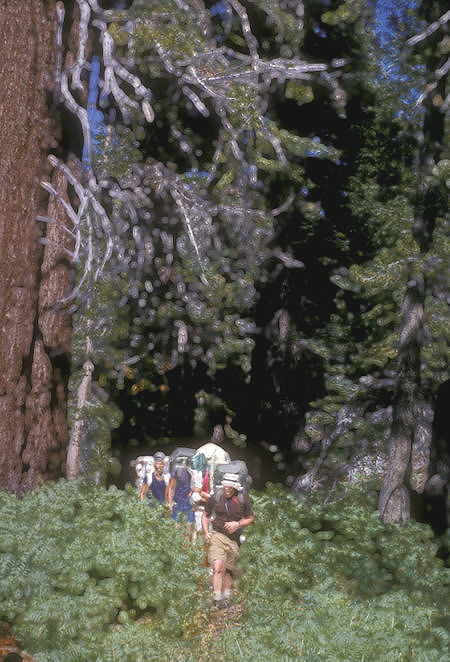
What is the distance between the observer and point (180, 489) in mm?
7855

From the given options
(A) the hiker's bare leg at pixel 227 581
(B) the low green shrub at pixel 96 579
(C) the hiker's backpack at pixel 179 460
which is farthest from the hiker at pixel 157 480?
(B) the low green shrub at pixel 96 579

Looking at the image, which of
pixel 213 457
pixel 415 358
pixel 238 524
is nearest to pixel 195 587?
pixel 238 524

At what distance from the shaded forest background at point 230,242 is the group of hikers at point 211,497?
1.25m

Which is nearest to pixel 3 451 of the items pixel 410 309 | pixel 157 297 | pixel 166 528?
pixel 166 528

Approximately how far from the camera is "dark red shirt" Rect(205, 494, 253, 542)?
19.8 ft

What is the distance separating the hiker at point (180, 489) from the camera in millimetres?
7693

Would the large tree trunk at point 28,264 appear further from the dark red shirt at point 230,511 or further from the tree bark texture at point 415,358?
the tree bark texture at point 415,358

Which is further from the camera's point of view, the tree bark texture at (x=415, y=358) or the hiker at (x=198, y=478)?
the tree bark texture at (x=415, y=358)

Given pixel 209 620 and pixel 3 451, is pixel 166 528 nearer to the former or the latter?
pixel 209 620

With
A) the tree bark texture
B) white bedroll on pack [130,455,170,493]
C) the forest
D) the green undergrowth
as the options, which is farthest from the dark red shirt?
the tree bark texture

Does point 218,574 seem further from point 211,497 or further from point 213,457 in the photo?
point 213,457

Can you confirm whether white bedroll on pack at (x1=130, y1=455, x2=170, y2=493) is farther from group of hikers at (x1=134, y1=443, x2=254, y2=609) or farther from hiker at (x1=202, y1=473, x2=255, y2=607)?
hiker at (x1=202, y1=473, x2=255, y2=607)

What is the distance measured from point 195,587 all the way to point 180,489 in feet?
10.9

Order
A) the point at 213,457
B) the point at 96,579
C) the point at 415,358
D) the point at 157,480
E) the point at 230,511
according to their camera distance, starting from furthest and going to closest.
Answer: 1. the point at 415,358
2. the point at 157,480
3. the point at 213,457
4. the point at 230,511
5. the point at 96,579
